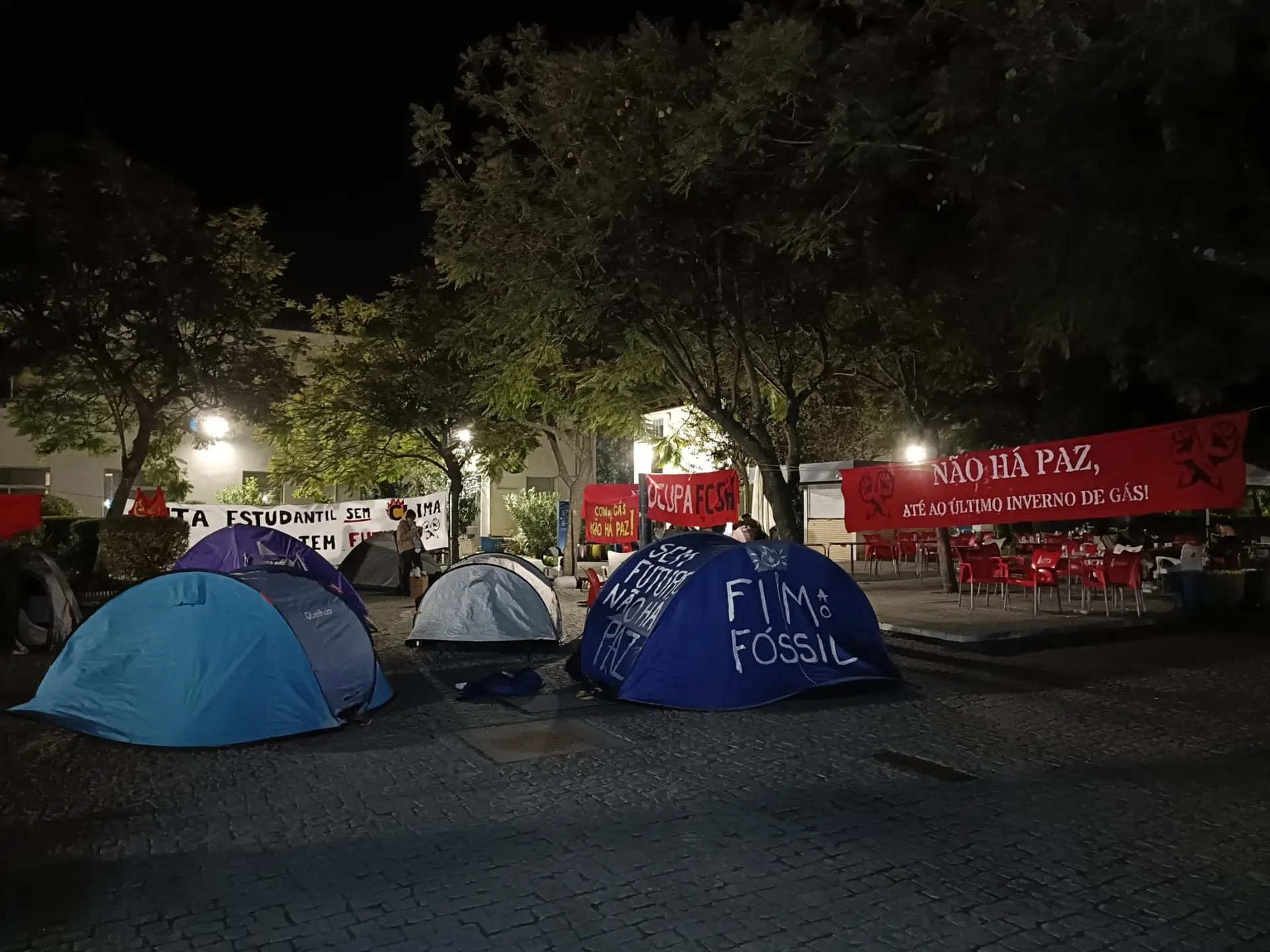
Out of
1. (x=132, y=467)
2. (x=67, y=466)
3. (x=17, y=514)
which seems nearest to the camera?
(x=17, y=514)

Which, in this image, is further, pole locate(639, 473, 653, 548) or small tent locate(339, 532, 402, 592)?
small tent locate(339, 532, 402, 592)

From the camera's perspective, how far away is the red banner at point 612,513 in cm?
2033

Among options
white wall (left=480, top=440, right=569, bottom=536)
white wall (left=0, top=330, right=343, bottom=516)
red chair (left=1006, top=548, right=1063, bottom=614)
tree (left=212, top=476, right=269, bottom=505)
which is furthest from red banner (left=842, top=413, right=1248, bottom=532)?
white wall (left=480, top=440, right=569, bottom=536)

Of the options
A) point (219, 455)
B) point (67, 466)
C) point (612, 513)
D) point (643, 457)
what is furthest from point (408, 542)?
point (67, 466)

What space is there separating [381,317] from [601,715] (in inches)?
734

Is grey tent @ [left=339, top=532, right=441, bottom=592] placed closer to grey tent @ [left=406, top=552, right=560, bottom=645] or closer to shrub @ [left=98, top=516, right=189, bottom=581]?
shrub @ [left=98, top=516, right=189, bottom=581]

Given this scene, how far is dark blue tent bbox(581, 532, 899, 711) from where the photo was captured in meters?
8.71

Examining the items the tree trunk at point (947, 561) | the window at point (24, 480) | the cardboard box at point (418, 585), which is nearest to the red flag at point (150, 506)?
the cardboard box at point (418, 585)

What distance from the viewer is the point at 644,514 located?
18719mm

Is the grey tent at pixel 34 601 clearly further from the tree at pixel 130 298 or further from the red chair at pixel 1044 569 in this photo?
the red chair at pixel 1044 569

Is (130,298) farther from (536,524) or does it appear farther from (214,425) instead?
(536,524)

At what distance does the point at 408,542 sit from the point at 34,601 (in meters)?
6.36

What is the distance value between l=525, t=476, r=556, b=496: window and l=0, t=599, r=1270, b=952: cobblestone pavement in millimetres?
28421

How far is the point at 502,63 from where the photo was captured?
1614 centimetres
